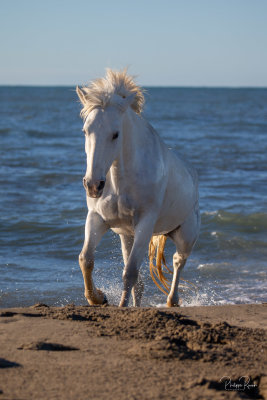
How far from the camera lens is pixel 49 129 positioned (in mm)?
32500

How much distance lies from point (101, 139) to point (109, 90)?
20.7 inches

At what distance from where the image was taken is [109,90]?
4.95 metres

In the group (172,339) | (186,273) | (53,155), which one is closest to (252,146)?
(53,155)

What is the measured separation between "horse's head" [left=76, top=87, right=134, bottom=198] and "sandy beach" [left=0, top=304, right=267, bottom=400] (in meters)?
0.97

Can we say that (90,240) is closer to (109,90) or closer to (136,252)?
(136,252)

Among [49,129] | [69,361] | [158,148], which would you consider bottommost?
[49,129]

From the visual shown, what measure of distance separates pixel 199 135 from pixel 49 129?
8.10 m

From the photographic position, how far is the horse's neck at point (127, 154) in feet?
16.6

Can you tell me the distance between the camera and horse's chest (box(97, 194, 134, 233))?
200 inches

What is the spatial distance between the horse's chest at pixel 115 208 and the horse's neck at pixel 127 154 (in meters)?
0.12

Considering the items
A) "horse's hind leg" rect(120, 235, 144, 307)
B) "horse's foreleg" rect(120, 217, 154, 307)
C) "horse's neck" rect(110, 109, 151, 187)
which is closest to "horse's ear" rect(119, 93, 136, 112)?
"horse's neck" rect(110, 109, 151, 187)

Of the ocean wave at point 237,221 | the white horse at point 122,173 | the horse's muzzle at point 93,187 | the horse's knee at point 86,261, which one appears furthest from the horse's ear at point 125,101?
the ocean wave at point 237,221

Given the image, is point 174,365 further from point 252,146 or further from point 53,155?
point 252,146

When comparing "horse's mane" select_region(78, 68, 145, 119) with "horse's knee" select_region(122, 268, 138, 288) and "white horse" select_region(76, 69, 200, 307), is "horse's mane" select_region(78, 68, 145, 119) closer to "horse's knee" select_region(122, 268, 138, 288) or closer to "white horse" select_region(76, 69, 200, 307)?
"white horse" select_region(76, 69, 200, 307)
